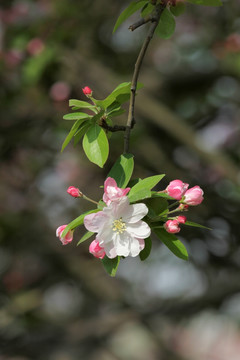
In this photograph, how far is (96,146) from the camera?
33.6 inches

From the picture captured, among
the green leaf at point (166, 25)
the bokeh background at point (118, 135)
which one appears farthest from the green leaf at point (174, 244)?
the bokeh background at point (118, 135)

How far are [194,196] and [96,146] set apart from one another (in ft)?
0.62

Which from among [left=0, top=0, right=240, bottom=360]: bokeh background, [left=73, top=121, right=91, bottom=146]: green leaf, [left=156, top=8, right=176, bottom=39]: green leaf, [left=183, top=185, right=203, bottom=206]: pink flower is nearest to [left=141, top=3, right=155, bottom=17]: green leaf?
[left=156, top=8, right=176, bottom=39]: green leaf

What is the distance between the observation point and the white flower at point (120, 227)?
786 mm

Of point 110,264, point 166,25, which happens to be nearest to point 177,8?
point 166,25

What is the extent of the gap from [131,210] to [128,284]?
4.51 m

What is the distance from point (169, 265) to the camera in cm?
418

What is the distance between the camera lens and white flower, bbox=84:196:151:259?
786 millimetres

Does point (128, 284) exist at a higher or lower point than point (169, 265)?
lower

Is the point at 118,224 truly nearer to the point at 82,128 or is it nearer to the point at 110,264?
the point at 110,264

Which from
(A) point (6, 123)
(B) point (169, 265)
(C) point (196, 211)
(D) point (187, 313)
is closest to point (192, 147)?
(C) point (196, 211)

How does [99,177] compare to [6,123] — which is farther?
[99,177]

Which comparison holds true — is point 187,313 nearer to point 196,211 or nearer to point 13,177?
point 196,211

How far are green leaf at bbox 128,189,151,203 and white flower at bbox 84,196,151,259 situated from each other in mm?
10
